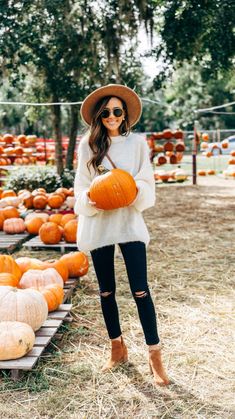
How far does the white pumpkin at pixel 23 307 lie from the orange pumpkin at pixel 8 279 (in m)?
0.33

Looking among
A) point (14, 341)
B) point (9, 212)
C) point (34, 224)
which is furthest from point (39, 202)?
point (14, 341)

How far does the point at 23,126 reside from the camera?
39.5 m

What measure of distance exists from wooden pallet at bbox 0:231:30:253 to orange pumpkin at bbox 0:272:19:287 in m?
2.43

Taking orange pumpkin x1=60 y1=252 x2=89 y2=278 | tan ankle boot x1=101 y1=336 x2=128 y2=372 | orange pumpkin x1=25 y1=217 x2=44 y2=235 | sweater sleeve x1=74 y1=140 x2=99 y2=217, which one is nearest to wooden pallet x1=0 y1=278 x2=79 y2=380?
orange pumpkin x1=60 y1=252 x2=89 y2=278

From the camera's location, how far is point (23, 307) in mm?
3557

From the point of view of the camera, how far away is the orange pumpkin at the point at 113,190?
2.99 meters

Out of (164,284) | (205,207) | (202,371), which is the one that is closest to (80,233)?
(202,371)

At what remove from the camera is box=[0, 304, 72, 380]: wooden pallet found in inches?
124

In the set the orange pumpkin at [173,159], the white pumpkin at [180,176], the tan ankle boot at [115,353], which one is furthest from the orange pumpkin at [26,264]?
the orange pumpkin at [173,159]

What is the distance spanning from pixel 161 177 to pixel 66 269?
11.2 metres

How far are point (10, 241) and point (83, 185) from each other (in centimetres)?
383

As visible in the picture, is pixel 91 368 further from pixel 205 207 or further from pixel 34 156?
pixel 34 156

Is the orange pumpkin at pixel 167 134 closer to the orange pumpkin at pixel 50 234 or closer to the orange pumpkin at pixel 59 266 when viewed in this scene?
the orange pumpkin at pixel 50 234

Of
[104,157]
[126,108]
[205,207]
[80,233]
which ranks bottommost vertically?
[205,207]
